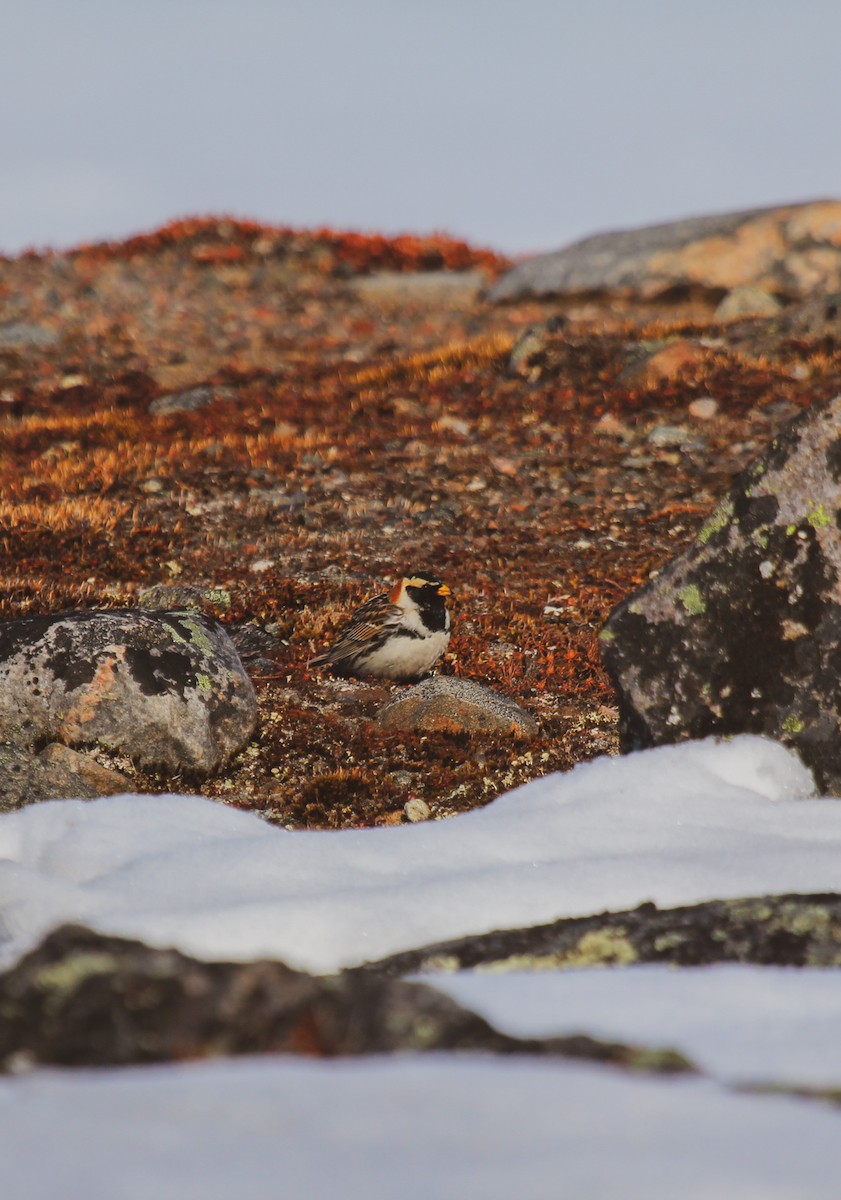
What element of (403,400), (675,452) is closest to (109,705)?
(675,452)

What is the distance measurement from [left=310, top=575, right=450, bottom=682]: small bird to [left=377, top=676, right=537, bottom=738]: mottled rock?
1.64ft

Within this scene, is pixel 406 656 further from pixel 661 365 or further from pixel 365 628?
pixel 661 365

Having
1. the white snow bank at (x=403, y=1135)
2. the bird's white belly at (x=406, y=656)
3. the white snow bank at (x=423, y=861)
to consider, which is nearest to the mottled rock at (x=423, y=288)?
the bird's white belly at (x=406, y=656)

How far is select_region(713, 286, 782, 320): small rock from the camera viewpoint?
24406 millimetres

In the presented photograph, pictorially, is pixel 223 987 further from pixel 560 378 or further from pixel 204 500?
pixel 560 378

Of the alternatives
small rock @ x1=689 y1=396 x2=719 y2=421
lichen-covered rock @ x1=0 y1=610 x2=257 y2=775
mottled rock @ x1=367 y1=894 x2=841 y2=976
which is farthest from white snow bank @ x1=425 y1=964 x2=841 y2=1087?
small rock @ x1=689 y1=396 x2=719 y2=421

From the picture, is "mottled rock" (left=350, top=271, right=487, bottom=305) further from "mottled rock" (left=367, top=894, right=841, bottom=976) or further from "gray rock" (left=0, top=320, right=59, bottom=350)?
"mottled rock" (left=367, top=894, right=841, bottom=976)

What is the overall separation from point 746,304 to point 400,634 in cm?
1779

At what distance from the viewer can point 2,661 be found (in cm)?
826

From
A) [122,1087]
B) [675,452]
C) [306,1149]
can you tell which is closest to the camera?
[306,1149]

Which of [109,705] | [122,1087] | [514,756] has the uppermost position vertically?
[122,1087]

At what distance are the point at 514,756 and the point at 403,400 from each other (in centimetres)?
1132

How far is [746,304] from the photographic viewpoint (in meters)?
24.7

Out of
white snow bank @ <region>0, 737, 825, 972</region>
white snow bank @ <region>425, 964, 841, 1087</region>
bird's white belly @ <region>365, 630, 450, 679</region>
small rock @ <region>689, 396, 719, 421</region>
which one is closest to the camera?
white snow bank @ <region>425, 964, 841, 1087</region>
